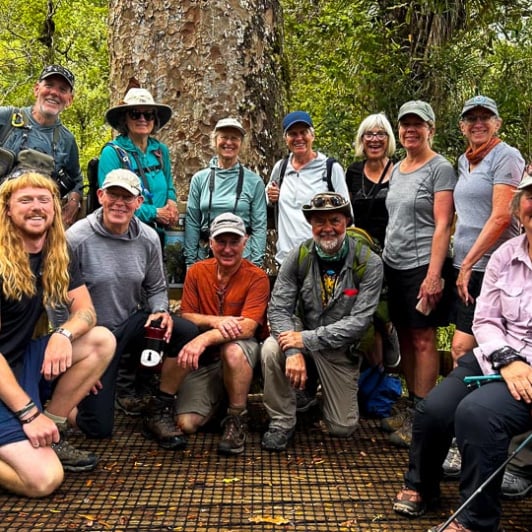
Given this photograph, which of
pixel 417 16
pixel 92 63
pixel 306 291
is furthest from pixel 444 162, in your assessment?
pixel 92 63

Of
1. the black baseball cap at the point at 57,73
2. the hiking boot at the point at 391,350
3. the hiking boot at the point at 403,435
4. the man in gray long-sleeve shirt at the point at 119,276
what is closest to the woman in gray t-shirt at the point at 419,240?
the hiking boot at the point at 403,435

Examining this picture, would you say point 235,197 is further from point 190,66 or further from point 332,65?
point 332,65

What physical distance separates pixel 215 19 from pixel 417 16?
4.38 metres

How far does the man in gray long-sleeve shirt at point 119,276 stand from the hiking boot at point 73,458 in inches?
15.9

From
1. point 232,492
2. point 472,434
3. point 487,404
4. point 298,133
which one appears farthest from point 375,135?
point 232,492

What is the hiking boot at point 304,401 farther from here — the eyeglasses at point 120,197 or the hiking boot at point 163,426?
the eyeglasses at point 120,197

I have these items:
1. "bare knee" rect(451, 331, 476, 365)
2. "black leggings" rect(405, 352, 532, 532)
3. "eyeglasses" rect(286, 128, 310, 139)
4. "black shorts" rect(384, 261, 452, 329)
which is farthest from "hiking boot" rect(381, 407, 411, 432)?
"eyeglasses" rect(286, 128, 310, 139)

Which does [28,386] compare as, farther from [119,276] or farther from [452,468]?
[452,468]

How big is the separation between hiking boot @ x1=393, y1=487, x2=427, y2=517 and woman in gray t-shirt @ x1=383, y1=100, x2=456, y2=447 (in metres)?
1.02

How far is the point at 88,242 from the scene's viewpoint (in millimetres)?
4629

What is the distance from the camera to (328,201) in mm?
4547

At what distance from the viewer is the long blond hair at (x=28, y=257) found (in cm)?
388

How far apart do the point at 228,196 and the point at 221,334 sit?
3.37 ft

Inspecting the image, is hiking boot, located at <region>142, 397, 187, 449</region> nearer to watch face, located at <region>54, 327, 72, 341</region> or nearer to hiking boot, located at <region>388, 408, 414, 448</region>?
watch face, located at <region>54, 327, 72, 341</region>
